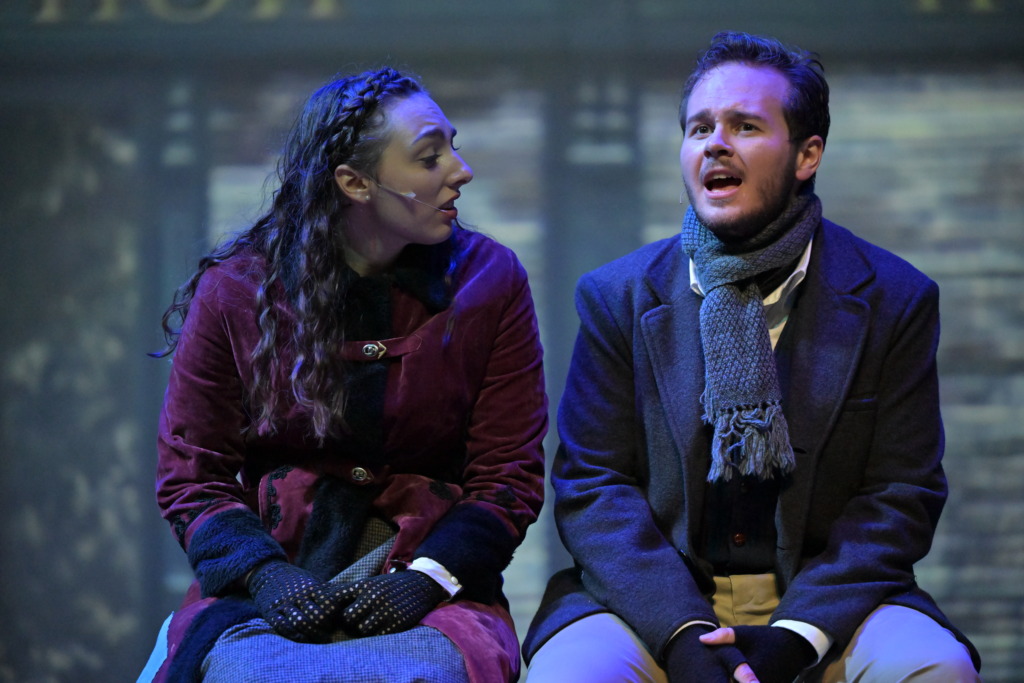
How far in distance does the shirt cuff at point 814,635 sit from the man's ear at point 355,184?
1261 mm

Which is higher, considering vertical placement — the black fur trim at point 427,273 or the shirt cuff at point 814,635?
the black fur trim at point 427,273

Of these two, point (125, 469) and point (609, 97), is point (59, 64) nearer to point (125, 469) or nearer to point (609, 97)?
point (125, 469)

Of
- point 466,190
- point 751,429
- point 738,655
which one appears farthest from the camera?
point 466,190

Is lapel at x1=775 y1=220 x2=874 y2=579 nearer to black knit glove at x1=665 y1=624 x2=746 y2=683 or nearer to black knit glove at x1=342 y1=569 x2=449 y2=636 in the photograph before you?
black knit glove at x1=665 y1=624 x2=746 y2=683

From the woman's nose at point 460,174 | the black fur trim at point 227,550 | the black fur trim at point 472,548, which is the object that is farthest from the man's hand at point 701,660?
the woman's nose at point 460,174

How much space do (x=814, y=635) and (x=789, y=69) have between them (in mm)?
1231

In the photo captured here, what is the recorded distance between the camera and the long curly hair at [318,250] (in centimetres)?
250

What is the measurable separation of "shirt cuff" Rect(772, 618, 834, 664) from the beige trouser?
0.05 metres

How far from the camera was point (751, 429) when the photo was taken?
7.86 feet

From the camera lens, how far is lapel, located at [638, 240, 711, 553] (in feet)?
8.21

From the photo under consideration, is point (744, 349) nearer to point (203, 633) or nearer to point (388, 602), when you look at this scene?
point (388, 602)

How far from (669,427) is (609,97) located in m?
1.39

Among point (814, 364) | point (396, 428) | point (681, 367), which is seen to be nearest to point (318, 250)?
point (396, 428)

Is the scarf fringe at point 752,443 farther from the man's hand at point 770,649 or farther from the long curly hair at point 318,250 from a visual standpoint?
the long curly hair at point 318,250
